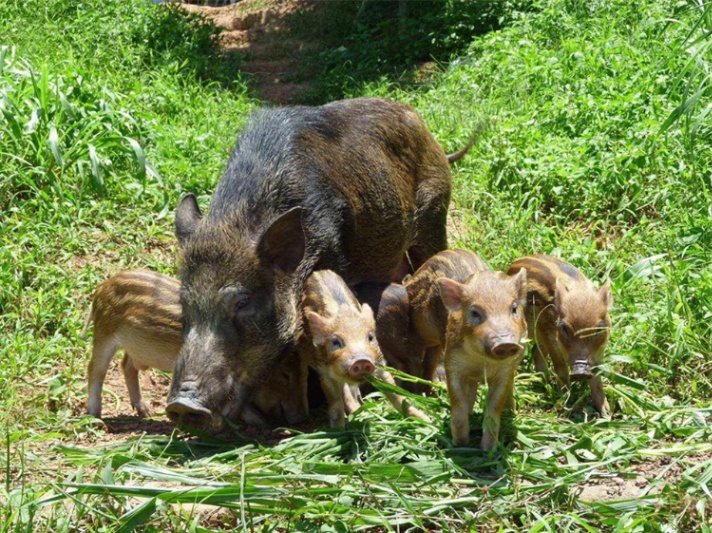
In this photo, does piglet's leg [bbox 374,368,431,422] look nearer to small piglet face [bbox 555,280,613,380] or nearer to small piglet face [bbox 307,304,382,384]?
small piglet face [bbox 307,304,382,384]

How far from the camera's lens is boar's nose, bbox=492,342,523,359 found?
407 centimetres

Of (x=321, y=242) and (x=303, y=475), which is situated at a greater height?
(x=321, y=242)

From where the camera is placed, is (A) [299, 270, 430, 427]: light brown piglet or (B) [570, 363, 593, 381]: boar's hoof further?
(B) [570, 363, 593, 381]: boar's hoof

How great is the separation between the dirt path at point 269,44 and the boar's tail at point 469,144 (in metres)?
3.14

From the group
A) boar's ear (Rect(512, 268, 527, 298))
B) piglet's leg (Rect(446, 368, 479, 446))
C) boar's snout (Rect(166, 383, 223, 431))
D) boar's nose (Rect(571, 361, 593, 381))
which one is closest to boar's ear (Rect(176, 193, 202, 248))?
boar's snout (Rect(166, 383, 223, 431))

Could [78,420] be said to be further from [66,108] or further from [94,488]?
[66,108]

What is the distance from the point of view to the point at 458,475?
4.27 m

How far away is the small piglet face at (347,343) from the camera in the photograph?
449cm

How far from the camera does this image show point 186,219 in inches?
218

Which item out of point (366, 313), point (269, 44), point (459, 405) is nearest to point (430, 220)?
point (366, 313)

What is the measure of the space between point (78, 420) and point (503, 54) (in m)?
5.44

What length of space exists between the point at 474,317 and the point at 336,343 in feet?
2.29

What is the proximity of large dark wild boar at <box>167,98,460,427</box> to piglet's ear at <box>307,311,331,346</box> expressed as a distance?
1.19 ft

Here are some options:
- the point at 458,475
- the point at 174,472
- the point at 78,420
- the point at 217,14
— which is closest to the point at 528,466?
the point at 458,475
